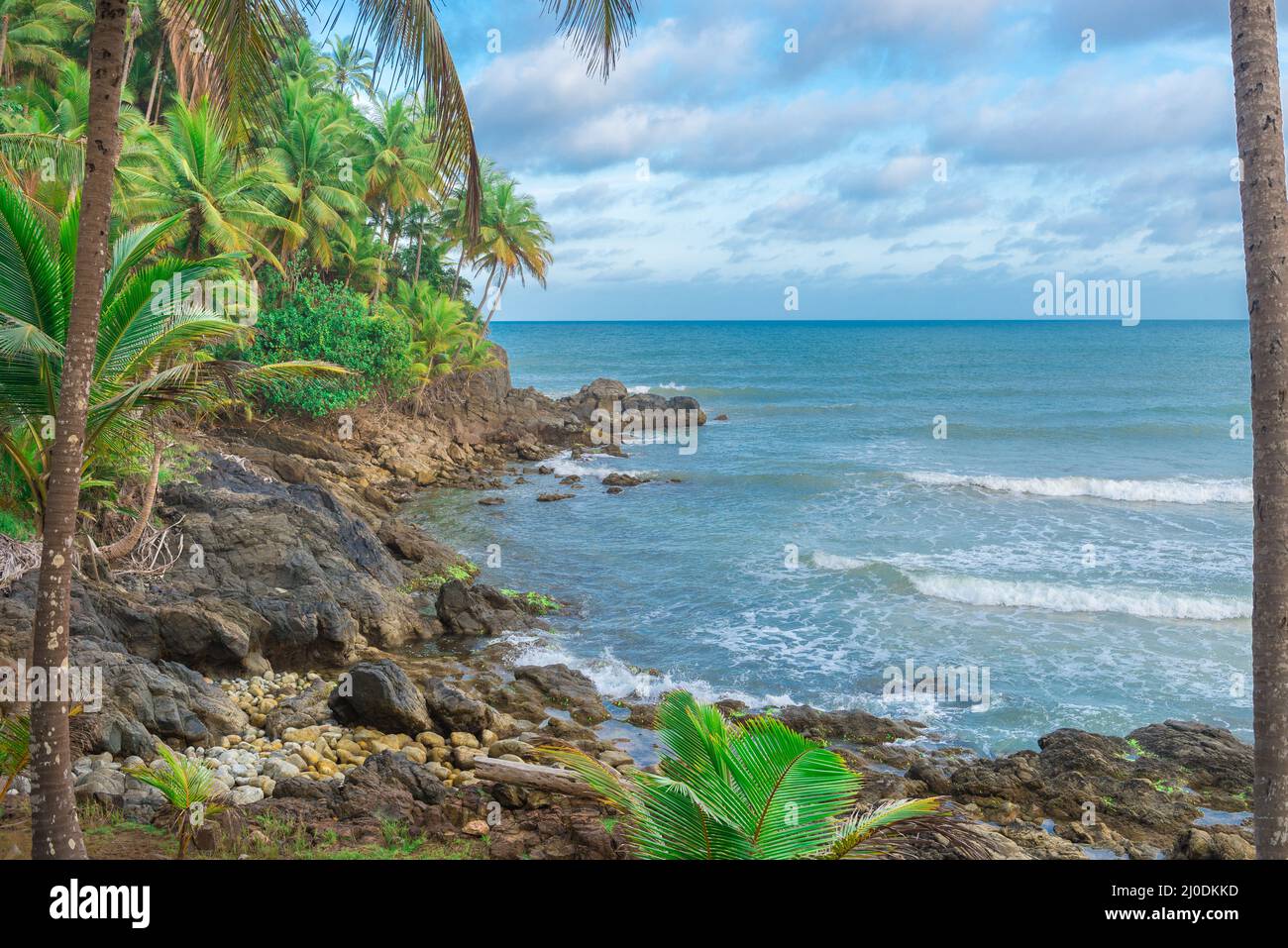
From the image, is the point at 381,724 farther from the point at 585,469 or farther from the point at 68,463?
the point at 585,469

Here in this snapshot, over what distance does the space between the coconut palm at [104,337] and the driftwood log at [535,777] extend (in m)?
3.90

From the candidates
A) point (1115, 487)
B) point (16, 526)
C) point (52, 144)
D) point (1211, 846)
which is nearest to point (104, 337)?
point (16, 526)

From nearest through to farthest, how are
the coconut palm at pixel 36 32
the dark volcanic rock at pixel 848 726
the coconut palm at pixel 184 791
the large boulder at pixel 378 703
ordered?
1. the coconut palm at pixel 184 791
2. the large boulder at pixel 378 703
3. the dark volcanic rock at pixel 848 726
4. the coconut palm at pixel 36 32

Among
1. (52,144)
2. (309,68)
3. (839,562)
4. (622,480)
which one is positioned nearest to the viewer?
(52,144)

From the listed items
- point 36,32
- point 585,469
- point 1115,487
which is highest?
point 36,32

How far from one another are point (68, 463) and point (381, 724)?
6.44 m

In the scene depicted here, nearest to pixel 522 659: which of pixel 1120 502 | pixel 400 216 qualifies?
pixel 1120 502

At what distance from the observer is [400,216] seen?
126ft

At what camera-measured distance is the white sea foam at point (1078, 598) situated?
16.9 metres

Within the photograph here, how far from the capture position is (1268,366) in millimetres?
4961

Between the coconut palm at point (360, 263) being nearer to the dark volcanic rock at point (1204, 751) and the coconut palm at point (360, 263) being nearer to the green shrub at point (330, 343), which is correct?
the green shrub at point (330, 343)

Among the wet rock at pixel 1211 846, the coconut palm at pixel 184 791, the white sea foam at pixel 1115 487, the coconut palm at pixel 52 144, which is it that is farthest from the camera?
the white sea foam at pixel 1115 487

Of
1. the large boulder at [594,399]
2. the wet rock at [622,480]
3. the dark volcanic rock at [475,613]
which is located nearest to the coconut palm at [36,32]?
the wet rock at [622,480]
